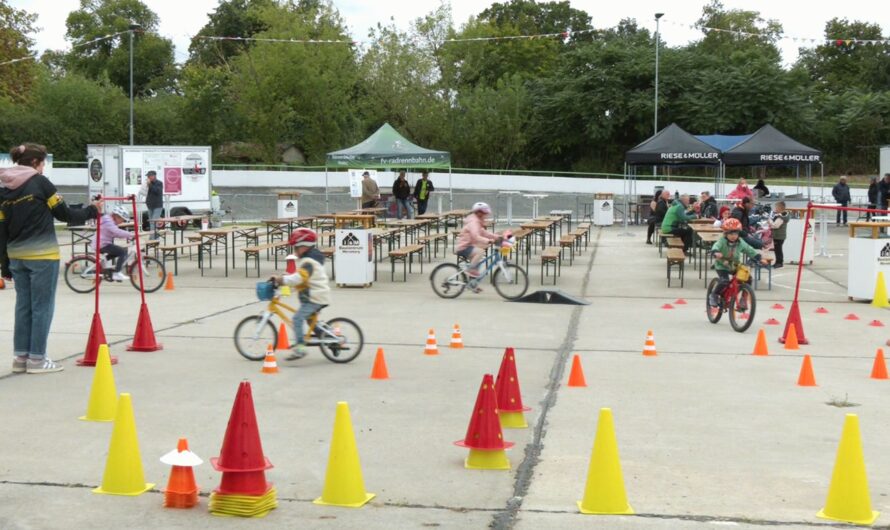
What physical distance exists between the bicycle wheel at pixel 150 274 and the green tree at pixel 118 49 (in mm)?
71922

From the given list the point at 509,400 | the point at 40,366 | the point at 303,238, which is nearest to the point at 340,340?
the point at 303,238

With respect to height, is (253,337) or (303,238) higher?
(303,238)

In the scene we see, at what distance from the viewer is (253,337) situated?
10.8m

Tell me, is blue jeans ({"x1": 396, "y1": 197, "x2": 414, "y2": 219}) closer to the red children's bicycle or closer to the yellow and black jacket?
the red children's bicycle

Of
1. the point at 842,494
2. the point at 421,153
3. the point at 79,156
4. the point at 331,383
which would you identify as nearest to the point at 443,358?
the point at 331,383

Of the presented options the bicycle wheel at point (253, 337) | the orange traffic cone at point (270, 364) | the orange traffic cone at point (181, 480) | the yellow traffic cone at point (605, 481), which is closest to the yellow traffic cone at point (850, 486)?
the yellow traffic cone at point (605, 481)

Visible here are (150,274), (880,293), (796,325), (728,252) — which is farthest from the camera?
(150,274)

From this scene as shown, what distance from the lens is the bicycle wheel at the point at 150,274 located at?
17438mm

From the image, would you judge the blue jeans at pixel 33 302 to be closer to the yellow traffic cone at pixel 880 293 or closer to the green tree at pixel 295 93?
the yellow traffic cone at pixel 880 293

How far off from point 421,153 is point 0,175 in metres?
23.7

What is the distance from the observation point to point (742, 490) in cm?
645

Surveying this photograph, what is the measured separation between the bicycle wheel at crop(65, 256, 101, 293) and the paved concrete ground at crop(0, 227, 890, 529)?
1768mm

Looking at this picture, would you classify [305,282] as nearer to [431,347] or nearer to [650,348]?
[431,347]

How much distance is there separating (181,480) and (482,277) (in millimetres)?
→ 11191
